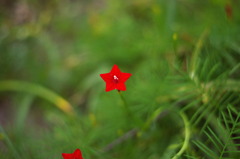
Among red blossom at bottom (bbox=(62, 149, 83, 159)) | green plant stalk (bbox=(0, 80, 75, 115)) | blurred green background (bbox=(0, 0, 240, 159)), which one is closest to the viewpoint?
red blossom at bottom (bbox=(62, 149, 83, 159))

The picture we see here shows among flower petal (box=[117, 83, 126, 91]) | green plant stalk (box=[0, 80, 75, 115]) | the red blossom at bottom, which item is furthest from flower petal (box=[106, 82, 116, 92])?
green plant stalk (box=[0, 80, 75, 115])

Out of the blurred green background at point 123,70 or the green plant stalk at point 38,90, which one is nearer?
the blurred green background at point 123,70

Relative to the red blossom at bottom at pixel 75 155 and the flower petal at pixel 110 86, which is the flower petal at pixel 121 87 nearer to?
the flower petal at pixel 110 86

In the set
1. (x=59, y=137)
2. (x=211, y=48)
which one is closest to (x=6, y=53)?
(x=59, y=137)

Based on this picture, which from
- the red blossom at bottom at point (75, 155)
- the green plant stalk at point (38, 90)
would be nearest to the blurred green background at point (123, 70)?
the green plant stalk at point (38, 90)

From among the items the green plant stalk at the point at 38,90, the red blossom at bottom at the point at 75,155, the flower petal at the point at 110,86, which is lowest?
the red blossom at bottom at the point at 75,155

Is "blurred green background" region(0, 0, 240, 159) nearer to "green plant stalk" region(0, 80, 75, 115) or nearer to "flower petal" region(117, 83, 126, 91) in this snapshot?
"green plant stalk" region(0, 80, 75, 115)

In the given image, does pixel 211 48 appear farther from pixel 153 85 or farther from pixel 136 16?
pixel 136 16
